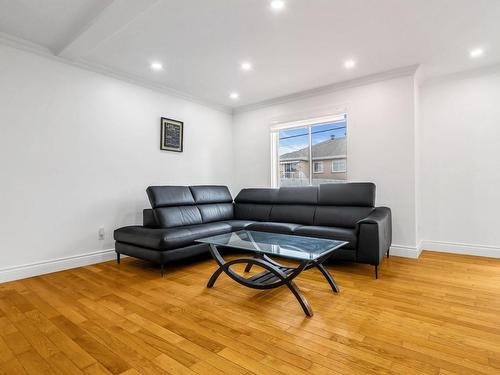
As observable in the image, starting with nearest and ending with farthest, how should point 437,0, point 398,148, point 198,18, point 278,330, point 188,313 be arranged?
1. point 278,330
2. point 188,313
3. point 437,0
4. point 198,18
5. point 398,148

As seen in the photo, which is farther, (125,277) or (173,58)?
(173,58)

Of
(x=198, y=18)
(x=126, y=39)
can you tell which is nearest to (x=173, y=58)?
(x=126, y=39)

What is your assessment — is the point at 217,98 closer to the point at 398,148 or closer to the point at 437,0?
the point at 398,148

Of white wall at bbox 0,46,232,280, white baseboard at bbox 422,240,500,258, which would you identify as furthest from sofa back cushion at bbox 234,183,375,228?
white wall at bbox 0,46,232,280

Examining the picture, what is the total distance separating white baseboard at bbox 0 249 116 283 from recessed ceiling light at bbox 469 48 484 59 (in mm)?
5091

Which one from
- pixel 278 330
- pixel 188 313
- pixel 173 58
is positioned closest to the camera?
pixel 278 330

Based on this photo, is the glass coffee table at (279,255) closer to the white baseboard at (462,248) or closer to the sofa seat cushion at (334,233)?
the sofa seat cushion at (334,233)

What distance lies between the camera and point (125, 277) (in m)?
2.84

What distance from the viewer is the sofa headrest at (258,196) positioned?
14.3ft

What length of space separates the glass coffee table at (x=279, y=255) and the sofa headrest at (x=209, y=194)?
1.40 metres

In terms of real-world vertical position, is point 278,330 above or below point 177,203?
below

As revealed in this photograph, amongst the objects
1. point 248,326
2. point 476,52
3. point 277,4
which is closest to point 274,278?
point 248,326

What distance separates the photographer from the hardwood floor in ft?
4.68

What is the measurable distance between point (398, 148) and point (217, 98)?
9.93 ft
